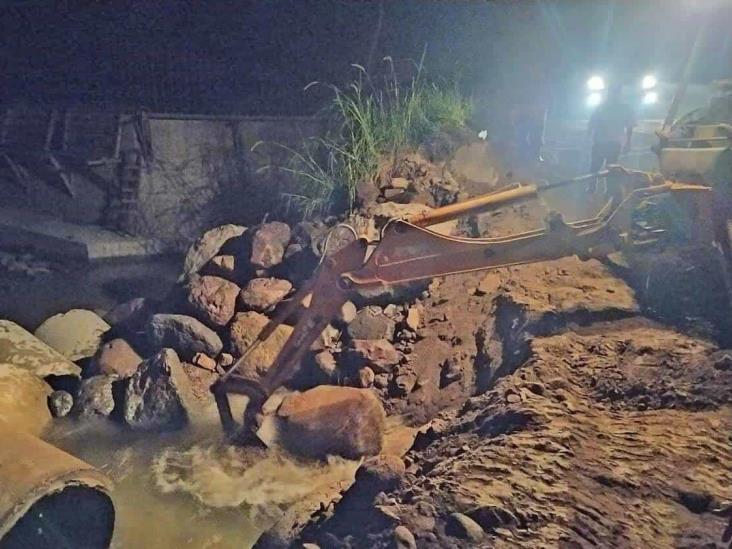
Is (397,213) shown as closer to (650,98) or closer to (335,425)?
(335,425)

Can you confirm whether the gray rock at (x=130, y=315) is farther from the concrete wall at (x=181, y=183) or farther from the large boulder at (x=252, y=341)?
the concrete wall at (x=181, y=183)

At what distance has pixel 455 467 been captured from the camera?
276cm

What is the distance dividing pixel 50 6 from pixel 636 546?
7401 mm

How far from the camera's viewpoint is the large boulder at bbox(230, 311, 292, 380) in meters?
4.61

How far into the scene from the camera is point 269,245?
17.6 feet

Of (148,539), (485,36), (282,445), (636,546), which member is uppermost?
(485,36)

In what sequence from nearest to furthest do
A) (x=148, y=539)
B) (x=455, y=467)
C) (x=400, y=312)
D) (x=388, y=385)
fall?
(x=455, y=467) → (x=148, y=539) → (x=388, y=385) → (x=400, y=312)

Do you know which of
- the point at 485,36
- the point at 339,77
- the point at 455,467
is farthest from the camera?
the point at 485,36

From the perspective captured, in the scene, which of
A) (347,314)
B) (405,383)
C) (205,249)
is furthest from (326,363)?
(205,249)

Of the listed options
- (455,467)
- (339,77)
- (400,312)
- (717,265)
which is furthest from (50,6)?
(717,265)

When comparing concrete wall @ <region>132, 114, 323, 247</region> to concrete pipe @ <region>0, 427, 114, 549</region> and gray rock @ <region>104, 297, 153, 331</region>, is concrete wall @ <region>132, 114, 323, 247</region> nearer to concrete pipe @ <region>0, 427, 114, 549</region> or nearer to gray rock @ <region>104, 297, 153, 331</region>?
gray rock @ <region>104, 297, 153, 331</region>

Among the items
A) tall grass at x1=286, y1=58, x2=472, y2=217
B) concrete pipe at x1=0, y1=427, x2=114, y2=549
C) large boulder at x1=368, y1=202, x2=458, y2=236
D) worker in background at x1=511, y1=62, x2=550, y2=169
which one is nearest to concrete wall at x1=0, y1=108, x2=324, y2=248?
tall grass at x1=286, y1=58, x2=472, y2=217

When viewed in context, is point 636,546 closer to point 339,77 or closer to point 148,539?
point 148,539

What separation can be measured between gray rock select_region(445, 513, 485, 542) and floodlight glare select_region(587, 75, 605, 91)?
9.59 meters
